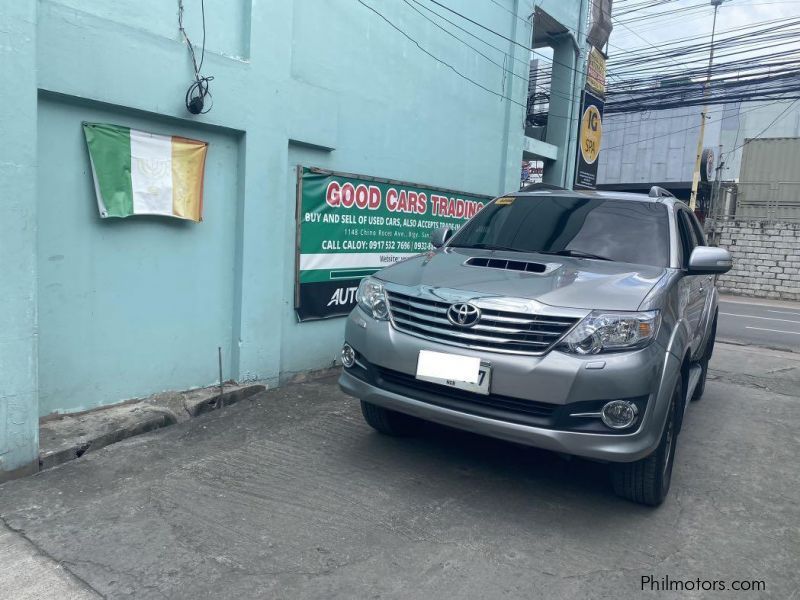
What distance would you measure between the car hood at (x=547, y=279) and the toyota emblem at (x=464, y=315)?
11cm

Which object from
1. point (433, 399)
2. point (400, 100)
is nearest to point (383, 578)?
point (433, 399)

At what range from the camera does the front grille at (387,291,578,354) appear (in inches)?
129

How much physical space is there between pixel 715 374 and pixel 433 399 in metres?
5.68

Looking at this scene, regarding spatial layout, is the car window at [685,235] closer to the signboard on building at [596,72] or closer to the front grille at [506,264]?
the front grille at [506,264]

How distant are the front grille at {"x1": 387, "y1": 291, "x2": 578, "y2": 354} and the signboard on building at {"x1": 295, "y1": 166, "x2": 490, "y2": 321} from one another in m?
2.59

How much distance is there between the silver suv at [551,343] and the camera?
3.19m

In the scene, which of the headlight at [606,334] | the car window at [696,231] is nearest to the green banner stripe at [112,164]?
the headlight at [606,334]

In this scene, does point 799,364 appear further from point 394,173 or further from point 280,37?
point 280,37

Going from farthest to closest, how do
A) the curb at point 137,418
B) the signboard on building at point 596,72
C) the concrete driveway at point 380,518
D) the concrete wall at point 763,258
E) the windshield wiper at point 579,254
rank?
the concrete wall at point 763,258
the signboard on building at point 596,72
the windshield wiper at point 579,254
the curb at point 137,418
the concrete driveway at point 380,518

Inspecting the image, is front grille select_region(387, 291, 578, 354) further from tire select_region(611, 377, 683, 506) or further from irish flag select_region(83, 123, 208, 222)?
irish flag select_region(83, 123, 208, 222)

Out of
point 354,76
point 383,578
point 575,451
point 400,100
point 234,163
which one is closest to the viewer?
point 383,578

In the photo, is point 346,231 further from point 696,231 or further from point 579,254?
point 696,231

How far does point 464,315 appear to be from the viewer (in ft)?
11.3

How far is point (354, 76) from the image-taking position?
6.45 m
